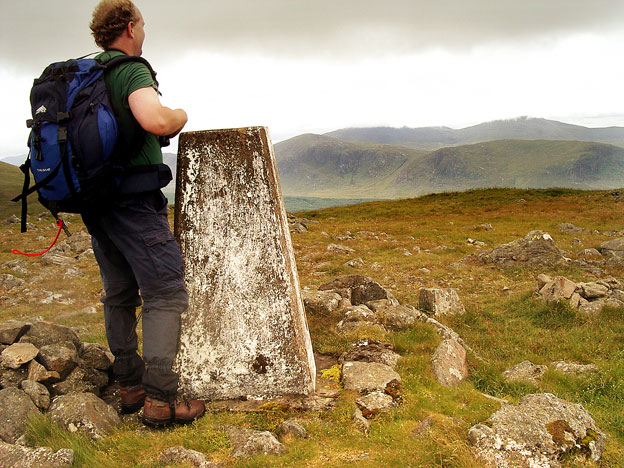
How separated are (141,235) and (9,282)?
15.3 meters

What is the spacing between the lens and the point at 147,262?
422 centimetres

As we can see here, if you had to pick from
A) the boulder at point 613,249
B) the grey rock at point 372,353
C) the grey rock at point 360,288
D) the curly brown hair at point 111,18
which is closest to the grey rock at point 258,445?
the grey rock at point 372,353

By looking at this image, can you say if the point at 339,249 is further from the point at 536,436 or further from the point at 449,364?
the point at 536,436

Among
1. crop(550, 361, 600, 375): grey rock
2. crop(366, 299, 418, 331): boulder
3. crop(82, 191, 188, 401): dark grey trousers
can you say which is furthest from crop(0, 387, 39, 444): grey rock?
crop(550, 361, 600, 375): grey rock

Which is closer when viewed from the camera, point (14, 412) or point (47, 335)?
point (14, 412)

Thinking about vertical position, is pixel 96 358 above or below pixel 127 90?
below

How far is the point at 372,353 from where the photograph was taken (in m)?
6.11

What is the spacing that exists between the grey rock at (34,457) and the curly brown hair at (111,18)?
392 cm

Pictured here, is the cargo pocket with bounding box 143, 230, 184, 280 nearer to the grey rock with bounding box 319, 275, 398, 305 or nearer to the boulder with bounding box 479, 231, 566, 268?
the grey rock with bounding box 319, 275, 398, 305

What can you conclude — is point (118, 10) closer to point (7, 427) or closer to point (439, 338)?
point (7, 427)

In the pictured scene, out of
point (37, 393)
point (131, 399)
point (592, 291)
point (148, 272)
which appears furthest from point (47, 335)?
point (592, 291)

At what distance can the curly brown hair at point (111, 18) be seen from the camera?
3.94 metres

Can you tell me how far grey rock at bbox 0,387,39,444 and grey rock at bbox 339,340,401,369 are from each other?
383 centimetres

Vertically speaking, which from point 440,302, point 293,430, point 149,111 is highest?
point 149,111
